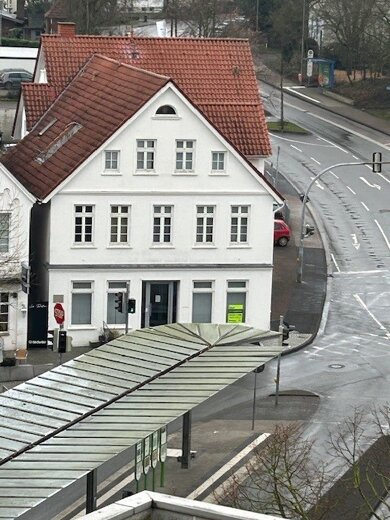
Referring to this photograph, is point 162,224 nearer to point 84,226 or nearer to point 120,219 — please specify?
point 120,219

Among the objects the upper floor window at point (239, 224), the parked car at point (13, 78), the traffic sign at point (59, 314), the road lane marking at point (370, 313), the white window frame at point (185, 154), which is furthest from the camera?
the parked car at point (13, 78)

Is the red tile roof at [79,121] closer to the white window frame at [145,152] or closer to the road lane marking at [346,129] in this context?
the white window frame at [145,152]

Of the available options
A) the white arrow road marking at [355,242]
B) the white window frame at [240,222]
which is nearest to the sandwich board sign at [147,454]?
the white window frame at [240,222]

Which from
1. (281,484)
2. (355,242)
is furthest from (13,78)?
(281,484)

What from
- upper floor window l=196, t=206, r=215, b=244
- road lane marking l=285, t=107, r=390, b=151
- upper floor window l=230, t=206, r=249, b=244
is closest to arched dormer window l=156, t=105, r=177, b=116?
upper floor window l=196, t=206, r=215, b=244

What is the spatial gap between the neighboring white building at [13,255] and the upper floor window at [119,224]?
3401 mm

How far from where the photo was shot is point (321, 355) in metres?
67.1

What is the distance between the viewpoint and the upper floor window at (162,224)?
67125 millimetres

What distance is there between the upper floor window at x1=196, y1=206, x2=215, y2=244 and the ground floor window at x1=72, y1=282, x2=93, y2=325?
4.56 meters

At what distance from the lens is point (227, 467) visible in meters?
52.1

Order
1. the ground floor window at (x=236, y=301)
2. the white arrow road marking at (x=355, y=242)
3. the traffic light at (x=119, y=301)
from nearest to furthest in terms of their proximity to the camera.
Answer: the traffic light at (x=119, y=301)
the ground floor window at (x=236, y=301)
the white arrow road marking at (x=355, y=242)

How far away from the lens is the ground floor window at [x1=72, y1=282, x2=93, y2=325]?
6662cm

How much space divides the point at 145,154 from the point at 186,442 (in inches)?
679

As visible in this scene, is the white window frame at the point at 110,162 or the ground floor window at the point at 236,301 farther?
the ground floor window at the point at 236,301
